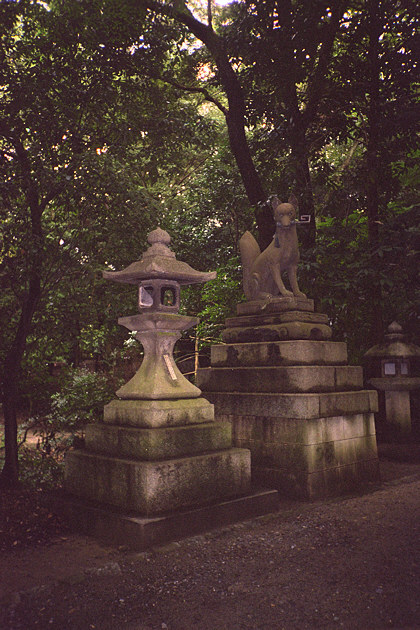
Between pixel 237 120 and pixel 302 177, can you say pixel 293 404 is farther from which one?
pixel 237 120

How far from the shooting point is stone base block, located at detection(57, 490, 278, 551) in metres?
4.84

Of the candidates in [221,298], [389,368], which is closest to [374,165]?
[389,368]

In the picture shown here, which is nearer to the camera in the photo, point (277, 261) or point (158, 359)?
point (158, 359)

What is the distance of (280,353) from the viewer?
728 cm

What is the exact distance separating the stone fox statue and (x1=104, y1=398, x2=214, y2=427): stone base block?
2696 mm

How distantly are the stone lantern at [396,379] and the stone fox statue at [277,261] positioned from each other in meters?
4.59

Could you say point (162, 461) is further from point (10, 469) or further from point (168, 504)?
point (10, 469)

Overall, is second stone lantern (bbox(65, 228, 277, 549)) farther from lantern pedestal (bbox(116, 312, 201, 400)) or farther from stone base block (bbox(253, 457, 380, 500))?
stone base block (bbox(253, 457, 380, 500))

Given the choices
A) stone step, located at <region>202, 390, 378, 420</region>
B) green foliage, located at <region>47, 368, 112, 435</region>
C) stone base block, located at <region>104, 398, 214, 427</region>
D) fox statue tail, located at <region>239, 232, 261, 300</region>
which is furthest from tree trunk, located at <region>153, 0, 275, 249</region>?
stone base block, located at <region>104, 398, 214, 427</region>

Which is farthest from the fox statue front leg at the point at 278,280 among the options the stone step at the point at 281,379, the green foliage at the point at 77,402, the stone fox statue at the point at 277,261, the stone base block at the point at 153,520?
the green foliage at the point at 77,402

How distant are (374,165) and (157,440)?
8.49 meters

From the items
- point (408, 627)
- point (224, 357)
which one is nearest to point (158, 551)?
point (408, 627)

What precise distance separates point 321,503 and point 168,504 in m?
2.44

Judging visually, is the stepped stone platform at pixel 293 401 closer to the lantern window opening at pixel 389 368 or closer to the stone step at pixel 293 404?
the stone step at pixel 293 404
